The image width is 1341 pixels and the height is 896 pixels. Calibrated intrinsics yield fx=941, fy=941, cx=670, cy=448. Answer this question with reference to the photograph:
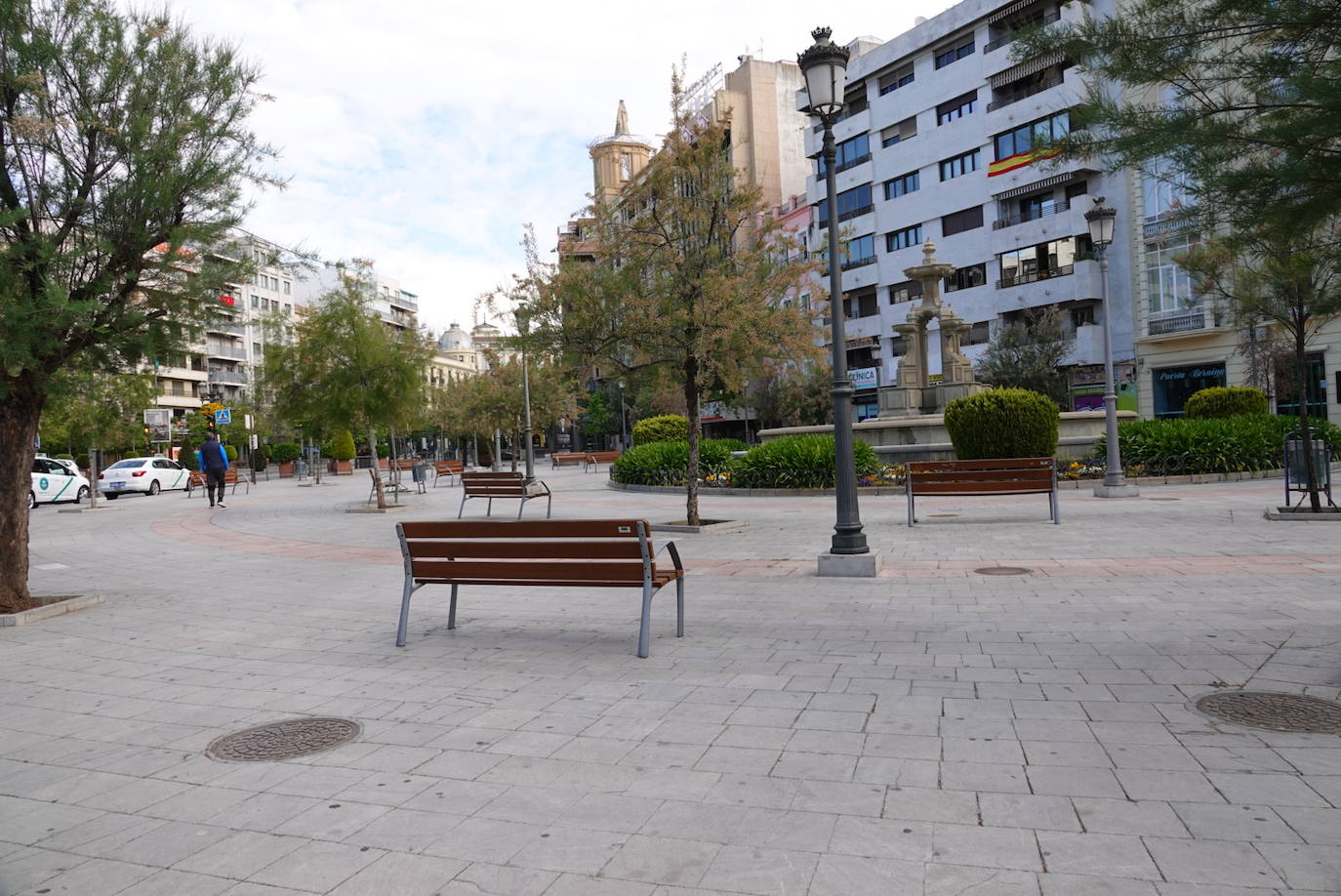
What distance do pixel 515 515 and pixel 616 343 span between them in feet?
17.1

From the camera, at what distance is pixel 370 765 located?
4090mm

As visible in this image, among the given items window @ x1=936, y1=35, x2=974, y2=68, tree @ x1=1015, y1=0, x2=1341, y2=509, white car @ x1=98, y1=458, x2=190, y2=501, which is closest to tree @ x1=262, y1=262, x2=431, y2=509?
white car @ x1=98, y1=458, x2=190, y2=501

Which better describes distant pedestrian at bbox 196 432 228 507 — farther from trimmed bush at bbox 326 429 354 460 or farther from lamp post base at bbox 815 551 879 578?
trimmed bush at bbox 326 429 354 460

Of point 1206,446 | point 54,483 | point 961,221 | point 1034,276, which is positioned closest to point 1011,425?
point 1206,446

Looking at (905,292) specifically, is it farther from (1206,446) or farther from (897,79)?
(1206,446)

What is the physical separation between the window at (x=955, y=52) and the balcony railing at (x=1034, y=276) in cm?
1092

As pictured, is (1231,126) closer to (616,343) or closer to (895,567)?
(895,567)

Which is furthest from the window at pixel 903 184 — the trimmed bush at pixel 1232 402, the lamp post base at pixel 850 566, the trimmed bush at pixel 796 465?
the lamp post base at pixel 850 566

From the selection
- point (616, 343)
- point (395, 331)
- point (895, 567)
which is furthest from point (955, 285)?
point (895, 567)

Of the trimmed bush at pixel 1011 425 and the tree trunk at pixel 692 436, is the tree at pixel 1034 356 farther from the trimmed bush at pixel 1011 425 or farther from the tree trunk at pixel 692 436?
the tree trunk at pixel 692 436

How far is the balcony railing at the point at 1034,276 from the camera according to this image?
39.4 m

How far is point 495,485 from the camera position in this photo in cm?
1585

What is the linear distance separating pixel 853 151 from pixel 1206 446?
36.7m

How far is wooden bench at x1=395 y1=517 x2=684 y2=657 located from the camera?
6.04m
